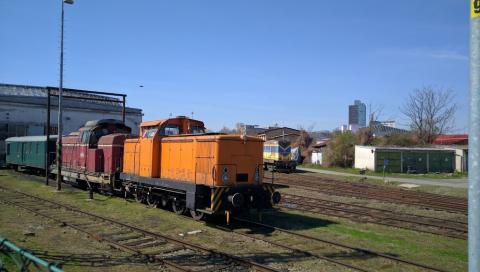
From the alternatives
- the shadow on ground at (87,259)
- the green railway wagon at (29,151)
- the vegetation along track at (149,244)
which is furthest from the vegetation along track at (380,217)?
the green railway wagon at (29,151)

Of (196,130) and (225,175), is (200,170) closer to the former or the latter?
(225,175)

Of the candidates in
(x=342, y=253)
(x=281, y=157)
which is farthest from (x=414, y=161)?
(x=342, y=253)

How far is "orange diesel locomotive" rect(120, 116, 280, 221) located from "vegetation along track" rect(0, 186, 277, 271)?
1.94 m

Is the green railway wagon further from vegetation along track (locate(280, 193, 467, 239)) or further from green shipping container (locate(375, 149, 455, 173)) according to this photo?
green shipping container (locate(375, 149, 455, 173))

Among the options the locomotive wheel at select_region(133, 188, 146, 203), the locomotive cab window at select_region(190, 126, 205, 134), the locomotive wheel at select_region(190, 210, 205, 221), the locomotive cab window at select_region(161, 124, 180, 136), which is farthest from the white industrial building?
the locomotive wheel at select_region(190, 210, 205, 221)

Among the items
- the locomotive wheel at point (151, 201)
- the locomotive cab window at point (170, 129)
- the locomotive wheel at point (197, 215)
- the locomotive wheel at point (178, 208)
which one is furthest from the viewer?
the locomotive wheel at point (151, 201)

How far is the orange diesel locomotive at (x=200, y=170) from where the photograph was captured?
474 inches

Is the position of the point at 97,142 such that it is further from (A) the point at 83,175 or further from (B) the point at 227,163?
(B) the point at 227,163

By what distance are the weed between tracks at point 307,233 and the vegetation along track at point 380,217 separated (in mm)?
917

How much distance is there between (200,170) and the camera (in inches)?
501

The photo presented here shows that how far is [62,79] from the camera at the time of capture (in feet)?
66.3

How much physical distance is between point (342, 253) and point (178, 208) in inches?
252

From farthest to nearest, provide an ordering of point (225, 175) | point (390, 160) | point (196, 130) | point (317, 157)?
point (317, 157)
point (390, 160)
point (196, 130)
point (225, 175)

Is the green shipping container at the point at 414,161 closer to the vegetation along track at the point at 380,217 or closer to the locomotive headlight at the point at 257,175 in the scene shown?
the vegetation along track at the point at 380,217
